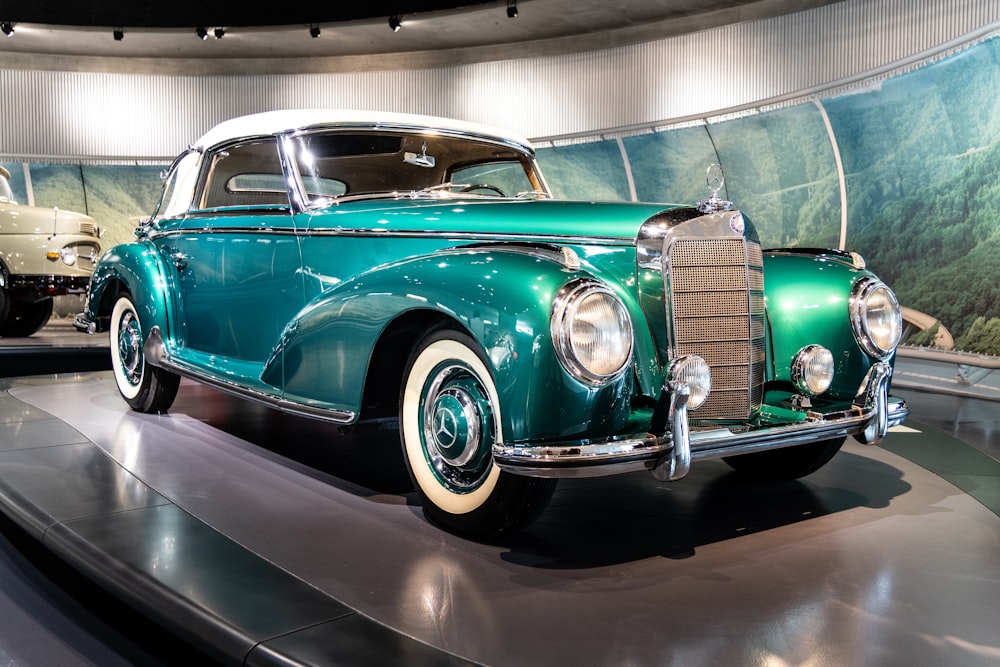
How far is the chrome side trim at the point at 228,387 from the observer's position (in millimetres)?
2865

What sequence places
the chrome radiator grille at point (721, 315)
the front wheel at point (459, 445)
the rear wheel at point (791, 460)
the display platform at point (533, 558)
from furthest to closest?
1. the rear wheel at point (791, 460)
2. the chrome radiator grille at point (721, 315)
3. the front wheel at point (459, 445)
4. the display platform at point (533, 558)

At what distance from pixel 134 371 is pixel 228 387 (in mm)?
1238

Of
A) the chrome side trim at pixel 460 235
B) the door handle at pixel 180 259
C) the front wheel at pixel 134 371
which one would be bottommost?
the front wheel at pixel 134 371

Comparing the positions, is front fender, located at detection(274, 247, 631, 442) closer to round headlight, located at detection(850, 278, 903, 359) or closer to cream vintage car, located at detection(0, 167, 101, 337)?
round headlight, located at detection(850, 278, 903, 359)

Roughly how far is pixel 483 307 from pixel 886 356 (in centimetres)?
157

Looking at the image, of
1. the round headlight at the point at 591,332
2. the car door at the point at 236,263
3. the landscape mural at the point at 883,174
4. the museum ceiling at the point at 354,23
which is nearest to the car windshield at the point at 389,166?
the car door at the point at 236,263

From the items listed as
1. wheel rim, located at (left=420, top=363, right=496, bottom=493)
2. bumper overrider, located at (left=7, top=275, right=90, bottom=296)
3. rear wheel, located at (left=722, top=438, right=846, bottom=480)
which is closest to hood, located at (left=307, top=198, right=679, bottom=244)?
wheel rim, located at (left=420, top=363, right=496, bottom=493)

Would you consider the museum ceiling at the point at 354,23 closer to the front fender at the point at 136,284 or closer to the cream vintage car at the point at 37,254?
the cream vintage car at the point at 37,254

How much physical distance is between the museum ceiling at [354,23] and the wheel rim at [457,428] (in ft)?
21.9

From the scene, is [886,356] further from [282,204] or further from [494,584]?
[282,204]

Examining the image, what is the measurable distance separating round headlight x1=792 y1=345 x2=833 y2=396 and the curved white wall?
402 centimetres

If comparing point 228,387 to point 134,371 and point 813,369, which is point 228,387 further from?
point 813,369

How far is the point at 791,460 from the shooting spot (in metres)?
3.20

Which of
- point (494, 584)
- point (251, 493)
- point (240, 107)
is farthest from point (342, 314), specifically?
point (240, 107)
